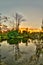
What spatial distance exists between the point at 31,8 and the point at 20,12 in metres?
0.21

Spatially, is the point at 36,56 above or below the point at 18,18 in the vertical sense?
below

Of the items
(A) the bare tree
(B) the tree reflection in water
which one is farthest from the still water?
(A) the bare tree

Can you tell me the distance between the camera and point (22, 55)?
3889 mm

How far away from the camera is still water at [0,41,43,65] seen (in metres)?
3.78

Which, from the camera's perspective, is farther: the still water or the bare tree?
the bare tree

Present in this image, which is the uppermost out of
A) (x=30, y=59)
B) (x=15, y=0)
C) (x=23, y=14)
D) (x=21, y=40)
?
(x=15, y=0)

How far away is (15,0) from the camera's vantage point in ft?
12.9

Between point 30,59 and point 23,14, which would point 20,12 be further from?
point 30,59

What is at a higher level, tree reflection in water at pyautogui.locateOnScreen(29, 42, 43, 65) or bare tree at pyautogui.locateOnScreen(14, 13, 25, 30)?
bare tree at pyautogui.locateOnScreen(14, 13, 25, 30)

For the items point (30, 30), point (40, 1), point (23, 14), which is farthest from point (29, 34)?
point (40, 1)

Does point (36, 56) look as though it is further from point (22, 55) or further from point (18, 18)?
point (18, 18)

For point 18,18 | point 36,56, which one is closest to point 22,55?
point 36,56

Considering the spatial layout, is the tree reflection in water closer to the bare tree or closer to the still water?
the still water

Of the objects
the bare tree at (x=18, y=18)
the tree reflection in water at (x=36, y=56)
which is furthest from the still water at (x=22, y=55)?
the bare tree at (x=18, y=18)
